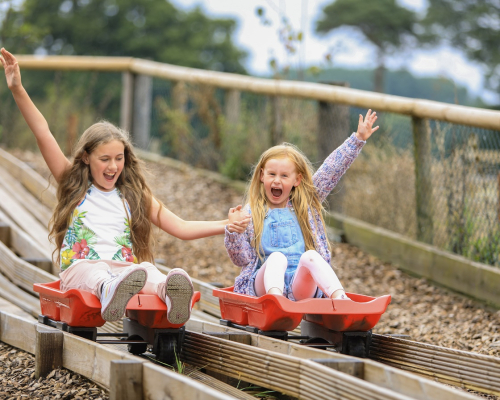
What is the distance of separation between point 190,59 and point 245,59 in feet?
19.1

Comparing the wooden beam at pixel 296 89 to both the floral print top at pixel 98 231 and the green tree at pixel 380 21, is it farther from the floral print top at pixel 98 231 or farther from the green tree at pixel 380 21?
the green tree at pixel 380 21

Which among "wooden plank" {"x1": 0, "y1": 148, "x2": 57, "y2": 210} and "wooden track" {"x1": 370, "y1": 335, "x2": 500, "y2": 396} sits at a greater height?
"wooden plank" {"x1": 0, "y1": 148, "x2": 57, "y2": 210}

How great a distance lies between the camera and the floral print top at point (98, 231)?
3422 mm

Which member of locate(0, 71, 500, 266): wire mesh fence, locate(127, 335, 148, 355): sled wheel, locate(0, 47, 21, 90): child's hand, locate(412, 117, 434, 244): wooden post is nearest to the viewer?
locate(127, 335, 148, 355): sled wheel

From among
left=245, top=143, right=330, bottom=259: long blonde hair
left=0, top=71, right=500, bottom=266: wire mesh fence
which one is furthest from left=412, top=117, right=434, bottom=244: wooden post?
left=245, top=143, right=330, bottom=259: long blonde hair

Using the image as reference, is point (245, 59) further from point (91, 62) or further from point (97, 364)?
point (97, 364)

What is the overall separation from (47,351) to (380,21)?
152 feet

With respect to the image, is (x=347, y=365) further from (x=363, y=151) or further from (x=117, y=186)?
(x=363, y=151)

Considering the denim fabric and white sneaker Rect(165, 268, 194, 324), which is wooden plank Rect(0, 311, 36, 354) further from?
the denim fabric

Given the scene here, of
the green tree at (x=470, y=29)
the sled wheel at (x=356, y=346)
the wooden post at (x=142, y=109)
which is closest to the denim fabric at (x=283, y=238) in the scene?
the sled wheel at (x=356, y=346)

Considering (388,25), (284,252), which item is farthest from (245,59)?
(284,252)

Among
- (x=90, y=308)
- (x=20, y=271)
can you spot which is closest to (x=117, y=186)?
(x=90, y=308)

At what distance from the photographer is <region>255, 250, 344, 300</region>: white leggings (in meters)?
3.17

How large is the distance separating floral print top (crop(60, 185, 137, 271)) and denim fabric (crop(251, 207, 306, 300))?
2.11 feet
